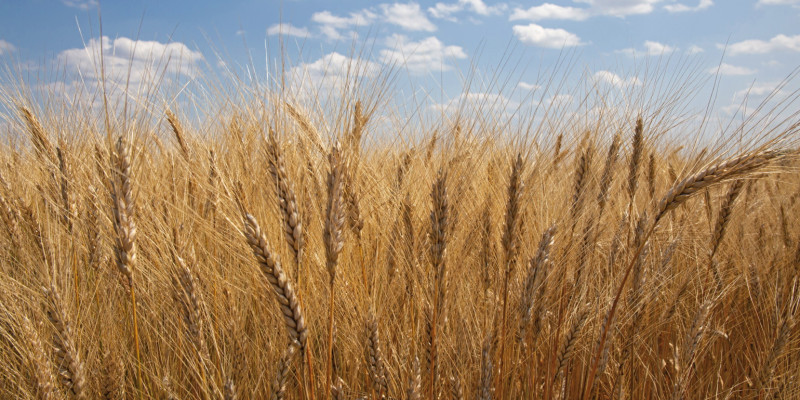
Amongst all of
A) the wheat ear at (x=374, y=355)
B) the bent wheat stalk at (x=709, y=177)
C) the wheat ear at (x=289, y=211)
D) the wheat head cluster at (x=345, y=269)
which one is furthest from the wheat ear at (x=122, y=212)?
the bent wheat stalk at (x=709, y=177)

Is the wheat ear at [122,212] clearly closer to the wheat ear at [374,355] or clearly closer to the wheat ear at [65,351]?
the wheat ear at [65,351]

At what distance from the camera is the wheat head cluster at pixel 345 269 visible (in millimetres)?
1488

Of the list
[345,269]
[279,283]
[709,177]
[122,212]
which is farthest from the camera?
[345,269]

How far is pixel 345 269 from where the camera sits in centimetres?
196

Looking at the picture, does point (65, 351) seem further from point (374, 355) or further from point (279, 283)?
point (374, 355)

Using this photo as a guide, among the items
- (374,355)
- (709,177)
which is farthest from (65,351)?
(709,177)

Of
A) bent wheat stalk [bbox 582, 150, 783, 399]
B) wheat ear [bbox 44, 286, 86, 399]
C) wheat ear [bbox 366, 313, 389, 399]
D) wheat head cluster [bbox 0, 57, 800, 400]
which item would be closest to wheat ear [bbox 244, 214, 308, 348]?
wheat head cluster [bbox 0, 57, 800, 400]

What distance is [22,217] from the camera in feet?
7.64

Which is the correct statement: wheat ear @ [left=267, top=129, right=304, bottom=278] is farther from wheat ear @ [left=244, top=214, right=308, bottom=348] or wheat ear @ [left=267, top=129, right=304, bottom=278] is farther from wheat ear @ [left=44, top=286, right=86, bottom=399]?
wheat ear @ [left=44, top=286, right=86, bottom=399]

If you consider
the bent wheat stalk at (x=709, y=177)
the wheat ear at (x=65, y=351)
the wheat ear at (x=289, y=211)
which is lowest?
the wheat ear at (x=65, y=351)

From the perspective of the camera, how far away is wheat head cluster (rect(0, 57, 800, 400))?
1.49 meters

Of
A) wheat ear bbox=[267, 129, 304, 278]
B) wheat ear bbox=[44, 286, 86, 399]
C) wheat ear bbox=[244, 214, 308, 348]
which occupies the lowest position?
wheat ear bbox=[44, 286, 86, 399]

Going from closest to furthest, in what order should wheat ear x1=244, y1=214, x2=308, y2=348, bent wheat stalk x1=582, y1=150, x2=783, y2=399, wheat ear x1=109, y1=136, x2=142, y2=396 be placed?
wheat ear x1=244, y1=214, x2=308, y2=348 → bent wheat stalk x1=582, y1=150, x2=783, y2=399 → wheat ear x1=109, y1=136, x2=142, y2=396

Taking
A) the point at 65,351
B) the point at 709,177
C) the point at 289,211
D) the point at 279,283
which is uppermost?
the point at 709,177
